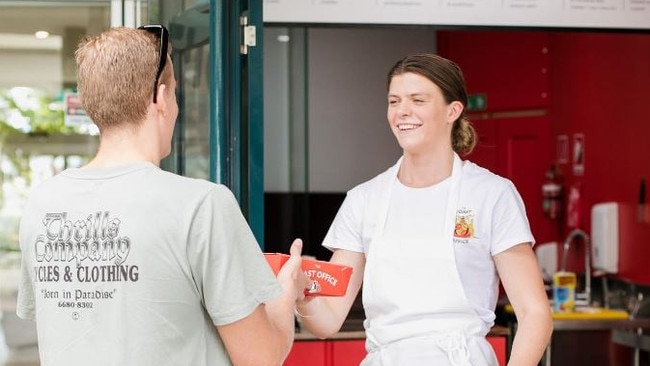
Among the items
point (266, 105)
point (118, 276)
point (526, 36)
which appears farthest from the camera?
point (526, 36)

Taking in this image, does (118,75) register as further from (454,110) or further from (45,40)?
(45,40)

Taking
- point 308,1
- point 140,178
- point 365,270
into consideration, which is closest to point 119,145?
point 140,178

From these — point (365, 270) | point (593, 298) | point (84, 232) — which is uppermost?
point (84, 232)

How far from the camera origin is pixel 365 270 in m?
3.18

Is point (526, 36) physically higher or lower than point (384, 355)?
higher

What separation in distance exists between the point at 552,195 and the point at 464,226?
196 inches

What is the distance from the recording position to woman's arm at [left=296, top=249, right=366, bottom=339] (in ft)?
10.2

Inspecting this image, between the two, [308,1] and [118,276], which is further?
[308,1]

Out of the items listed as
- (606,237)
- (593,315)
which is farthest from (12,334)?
(606,237)

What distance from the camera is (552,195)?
792 cm

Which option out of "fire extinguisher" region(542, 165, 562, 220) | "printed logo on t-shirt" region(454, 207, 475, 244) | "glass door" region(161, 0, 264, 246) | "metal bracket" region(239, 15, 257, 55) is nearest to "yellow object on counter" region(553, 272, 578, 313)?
"fire extinguisher" region(542, 165, 562, 220)

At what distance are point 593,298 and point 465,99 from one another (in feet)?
13.6

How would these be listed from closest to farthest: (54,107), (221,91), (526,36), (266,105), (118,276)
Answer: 1. (118,276)
2. (221,91)
3. (54,107)
4. (266,105)
5. (526,36)

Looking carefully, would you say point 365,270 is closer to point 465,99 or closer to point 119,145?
point 465,99
